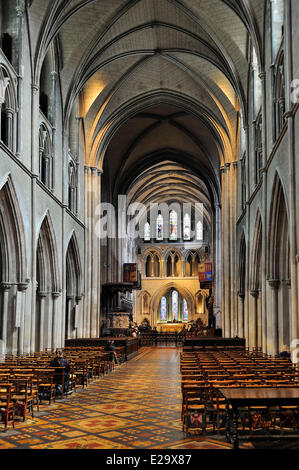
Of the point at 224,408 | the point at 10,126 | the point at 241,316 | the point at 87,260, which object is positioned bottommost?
the point at 224,408

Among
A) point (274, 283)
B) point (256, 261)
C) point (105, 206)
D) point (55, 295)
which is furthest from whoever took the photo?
point (105, 206)

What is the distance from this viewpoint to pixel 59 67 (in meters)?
26.4

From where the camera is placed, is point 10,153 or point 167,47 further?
point 167,47

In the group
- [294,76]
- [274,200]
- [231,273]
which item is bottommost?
[231,273]

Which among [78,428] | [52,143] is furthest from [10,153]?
[78,428]

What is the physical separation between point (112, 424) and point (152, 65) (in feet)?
87.3

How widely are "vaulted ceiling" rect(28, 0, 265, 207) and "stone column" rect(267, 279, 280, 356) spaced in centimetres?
909

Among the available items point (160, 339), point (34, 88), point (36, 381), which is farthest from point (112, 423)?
point (160, 339)

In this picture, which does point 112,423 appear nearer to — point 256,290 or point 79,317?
point 256,290

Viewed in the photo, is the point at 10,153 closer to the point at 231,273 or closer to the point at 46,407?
the point at 46,407

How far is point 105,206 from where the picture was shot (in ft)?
142

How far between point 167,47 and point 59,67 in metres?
6.97

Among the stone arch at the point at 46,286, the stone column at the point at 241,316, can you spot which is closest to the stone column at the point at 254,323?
the stone column at the point at 241,316

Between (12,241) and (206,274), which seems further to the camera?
(206,274)
